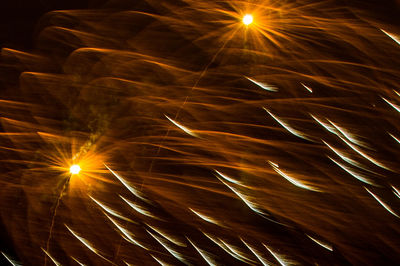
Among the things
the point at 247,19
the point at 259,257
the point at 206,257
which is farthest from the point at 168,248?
the point at 247,19

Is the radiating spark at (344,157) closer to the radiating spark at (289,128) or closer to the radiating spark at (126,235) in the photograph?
the radiating spark at (289,128)

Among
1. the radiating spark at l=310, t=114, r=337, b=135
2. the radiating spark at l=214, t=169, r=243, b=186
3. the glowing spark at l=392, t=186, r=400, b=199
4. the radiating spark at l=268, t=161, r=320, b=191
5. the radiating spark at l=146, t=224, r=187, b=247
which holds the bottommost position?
the radiating spark at l=146, t=224, r=187, b=247

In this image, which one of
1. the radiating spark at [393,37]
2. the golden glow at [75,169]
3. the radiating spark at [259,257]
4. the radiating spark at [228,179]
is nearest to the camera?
the radiating spark at [259,257]

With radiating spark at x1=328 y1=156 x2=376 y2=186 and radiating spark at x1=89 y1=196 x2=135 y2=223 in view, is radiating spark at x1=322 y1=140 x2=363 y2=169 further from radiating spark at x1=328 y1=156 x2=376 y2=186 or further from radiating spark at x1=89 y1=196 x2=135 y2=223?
radiating spark at x1=89 y1=196 x2=135 y2=223

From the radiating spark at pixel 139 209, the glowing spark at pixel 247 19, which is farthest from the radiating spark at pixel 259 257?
the glowing spark at pixel 247 19

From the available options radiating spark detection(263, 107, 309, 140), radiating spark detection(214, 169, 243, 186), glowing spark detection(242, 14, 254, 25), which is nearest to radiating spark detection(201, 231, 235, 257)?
radiating spark detection(214, 169, 243, 186)

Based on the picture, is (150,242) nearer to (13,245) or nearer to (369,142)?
(13,245)
